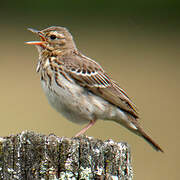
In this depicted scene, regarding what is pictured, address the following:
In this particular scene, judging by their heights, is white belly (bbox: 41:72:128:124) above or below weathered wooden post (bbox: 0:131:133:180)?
above

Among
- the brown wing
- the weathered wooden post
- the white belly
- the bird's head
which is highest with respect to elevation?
the bird's head

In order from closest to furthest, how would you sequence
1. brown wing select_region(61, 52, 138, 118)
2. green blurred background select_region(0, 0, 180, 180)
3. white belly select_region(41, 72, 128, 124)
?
white belly select_region(41, 72, 128, 124) → brown wing select_region(61, 52, 138, 118) → green blurred background select_region(0, 0, 180, 180)

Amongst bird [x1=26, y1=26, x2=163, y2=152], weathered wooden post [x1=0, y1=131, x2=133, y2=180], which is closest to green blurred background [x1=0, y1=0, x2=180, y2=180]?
bird [x1=26, y1=26, x2=163, y2=152]

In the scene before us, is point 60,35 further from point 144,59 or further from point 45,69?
point 144,59

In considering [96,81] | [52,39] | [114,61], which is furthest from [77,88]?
[114,61]

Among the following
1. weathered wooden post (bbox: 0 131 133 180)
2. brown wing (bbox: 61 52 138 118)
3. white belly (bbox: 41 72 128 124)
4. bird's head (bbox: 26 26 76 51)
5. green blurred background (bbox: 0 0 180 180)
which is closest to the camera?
weathered wooden post (bbox: 0 131 133 180)

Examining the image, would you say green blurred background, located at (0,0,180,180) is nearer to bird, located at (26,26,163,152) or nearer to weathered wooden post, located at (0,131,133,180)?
bird, located at (26,26,163,152)

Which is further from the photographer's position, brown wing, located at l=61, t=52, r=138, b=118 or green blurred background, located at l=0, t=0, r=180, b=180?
green blurred background, located at l=0, t=0, r=180, b=180
